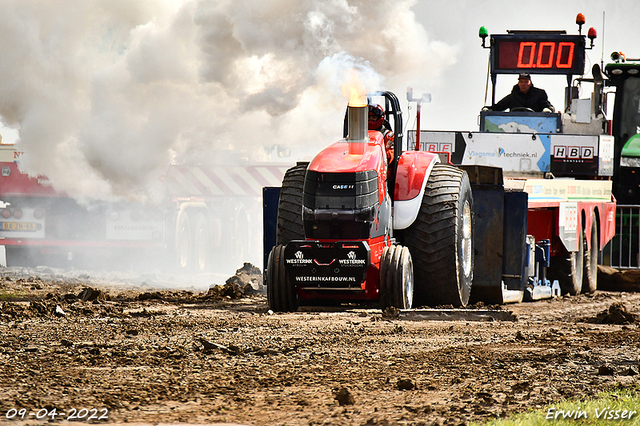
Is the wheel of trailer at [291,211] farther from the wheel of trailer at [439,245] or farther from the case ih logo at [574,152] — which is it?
the case ih logo at [574,152]

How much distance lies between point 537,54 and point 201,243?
7.00m

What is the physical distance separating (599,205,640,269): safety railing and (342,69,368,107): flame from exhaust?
24.7ft

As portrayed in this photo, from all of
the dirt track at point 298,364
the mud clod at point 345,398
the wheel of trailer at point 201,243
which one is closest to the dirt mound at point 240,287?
the dirt track at point 298,364

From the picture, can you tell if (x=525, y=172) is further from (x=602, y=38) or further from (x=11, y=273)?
(x=11, y=273)

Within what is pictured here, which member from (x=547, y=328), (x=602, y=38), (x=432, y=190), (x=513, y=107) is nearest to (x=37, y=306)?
(x=432, y=190)

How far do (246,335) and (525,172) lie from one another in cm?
704

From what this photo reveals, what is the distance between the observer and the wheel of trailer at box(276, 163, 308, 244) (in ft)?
28.7

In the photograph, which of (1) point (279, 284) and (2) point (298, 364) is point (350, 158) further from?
(2) point (298, 364)

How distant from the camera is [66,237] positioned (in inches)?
592

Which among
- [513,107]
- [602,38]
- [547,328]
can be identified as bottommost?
[547,328]

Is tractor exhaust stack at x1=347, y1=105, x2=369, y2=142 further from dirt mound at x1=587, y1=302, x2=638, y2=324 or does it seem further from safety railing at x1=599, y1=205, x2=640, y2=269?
safety railing at x1=599, y1=205, x2=640, y2=269

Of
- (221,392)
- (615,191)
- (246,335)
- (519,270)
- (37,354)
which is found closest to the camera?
(221,392)

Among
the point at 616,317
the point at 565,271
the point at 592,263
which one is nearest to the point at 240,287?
the point at 565,271

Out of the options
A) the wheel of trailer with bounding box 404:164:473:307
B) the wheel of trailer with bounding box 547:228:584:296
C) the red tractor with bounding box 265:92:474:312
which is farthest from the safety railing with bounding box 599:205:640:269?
the wheel of trailer with bounding box 404:164:473:307
